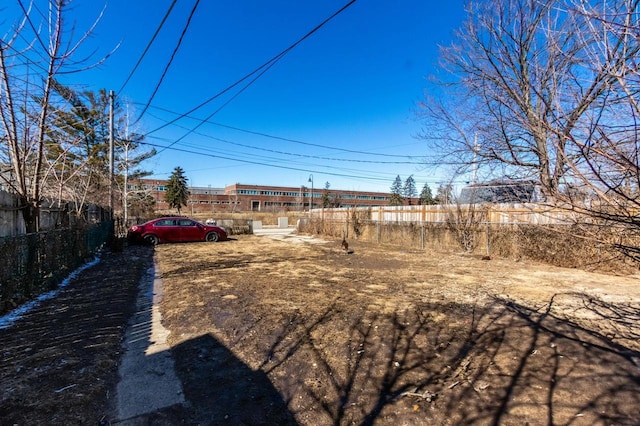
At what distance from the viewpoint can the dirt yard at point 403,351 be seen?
2463 mm

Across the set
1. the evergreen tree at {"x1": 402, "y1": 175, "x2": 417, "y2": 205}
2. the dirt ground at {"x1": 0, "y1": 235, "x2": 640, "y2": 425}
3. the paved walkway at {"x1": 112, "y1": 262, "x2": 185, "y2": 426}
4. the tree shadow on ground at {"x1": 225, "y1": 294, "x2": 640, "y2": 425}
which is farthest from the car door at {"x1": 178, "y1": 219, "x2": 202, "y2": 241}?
the evergreen tree at {"x1": 402, "y1": 175, "x2": 417, "y2": 205}

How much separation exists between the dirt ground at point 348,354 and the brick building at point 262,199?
5855cm

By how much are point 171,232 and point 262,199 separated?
60668 mm

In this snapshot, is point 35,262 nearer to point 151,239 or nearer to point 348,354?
point 348,354

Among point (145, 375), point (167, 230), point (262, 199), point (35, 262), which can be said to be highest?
point (262, 199)

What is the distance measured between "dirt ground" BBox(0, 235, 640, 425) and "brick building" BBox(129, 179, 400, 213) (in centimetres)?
5855

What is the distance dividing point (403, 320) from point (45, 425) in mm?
3839

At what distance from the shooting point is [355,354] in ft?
11.2

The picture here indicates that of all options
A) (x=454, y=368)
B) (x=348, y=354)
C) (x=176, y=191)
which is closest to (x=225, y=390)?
(x=348, y=354)

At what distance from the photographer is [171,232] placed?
15.1 meters

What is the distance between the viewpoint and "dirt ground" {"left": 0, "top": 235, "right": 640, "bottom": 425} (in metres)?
2.43

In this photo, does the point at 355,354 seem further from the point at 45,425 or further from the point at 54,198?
the point at 54,198

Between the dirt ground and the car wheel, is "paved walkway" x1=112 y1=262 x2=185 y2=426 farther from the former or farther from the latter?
the car wheel

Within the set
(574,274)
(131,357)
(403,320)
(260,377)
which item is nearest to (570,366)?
(403,320)
